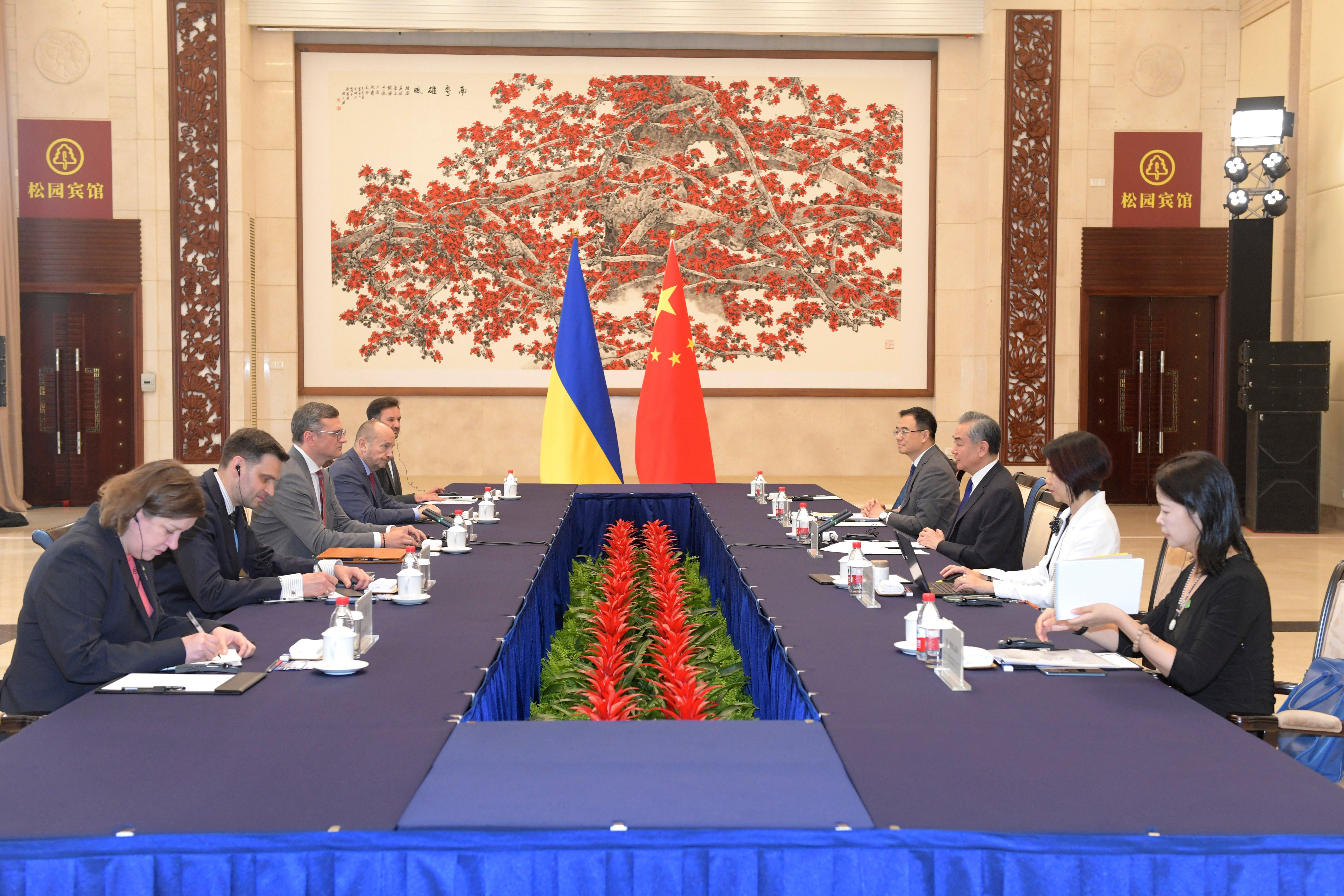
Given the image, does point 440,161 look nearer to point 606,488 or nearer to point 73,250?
point 73,250

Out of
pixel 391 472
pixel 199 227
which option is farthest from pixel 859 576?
pixel 199 227

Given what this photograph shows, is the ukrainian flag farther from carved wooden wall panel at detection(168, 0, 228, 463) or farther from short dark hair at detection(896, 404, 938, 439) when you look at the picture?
carved wooden wall panel at detection(168, 0, 228, 463)

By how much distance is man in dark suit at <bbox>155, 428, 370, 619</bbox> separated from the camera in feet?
9.91

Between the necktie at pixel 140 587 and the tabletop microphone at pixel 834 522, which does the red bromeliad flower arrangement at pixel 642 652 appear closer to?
the tabletop microphone at pixel 834 522

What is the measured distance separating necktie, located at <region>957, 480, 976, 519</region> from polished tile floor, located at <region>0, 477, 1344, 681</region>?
117cm

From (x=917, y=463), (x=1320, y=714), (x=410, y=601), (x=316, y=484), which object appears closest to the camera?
(x=1320, y=714)

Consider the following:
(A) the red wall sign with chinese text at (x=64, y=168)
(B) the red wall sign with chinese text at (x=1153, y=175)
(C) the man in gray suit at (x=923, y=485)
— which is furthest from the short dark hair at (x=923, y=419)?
(A) the red wall sign with chinese text at (x=64, y=168)

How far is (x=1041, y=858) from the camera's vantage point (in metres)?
1.48

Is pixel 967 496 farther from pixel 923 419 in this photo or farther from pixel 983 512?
pixel 923 419

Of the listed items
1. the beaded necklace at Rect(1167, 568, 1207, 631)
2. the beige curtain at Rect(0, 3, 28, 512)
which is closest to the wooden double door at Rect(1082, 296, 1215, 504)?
the beaded necklace at Rect(1167, 568, 1207, 631)

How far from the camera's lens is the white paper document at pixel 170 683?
2.07m

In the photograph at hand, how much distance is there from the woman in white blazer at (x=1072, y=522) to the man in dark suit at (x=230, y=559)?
1.82 m

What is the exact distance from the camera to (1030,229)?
9664mm

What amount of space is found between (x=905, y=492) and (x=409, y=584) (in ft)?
9.94
